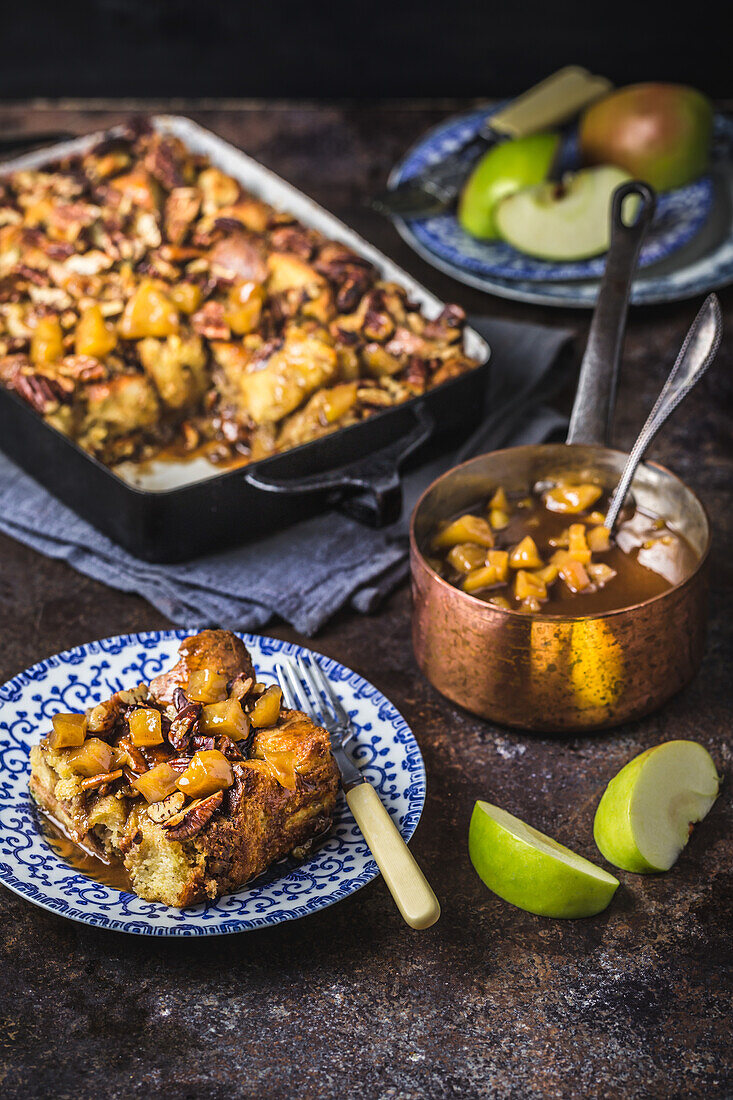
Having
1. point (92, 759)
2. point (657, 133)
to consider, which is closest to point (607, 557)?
point (92, 759)

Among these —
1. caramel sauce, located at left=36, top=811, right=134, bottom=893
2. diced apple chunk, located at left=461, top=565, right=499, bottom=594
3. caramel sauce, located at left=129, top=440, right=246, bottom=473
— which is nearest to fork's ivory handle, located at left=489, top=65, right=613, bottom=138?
caramel sauce, located at left=129, top=440, right=246, bottom=473

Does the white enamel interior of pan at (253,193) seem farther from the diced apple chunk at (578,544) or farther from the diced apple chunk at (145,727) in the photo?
the diced apple chunk at (145,727)

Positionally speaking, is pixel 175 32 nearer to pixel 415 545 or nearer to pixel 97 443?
pixel 97 443

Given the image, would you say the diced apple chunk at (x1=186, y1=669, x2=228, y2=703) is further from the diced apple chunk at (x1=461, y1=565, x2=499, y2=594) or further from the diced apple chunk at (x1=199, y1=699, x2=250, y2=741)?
the diced apple chunk at (x1=461, y1=565, x2=499, y2=594)

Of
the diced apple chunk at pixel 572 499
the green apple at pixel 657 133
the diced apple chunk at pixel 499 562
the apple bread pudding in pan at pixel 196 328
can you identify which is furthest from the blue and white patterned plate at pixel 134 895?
the green apple at pixel 657 133

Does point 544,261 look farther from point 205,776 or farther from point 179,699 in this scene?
point 205,776

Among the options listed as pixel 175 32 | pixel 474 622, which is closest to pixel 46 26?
pixel 175 32
